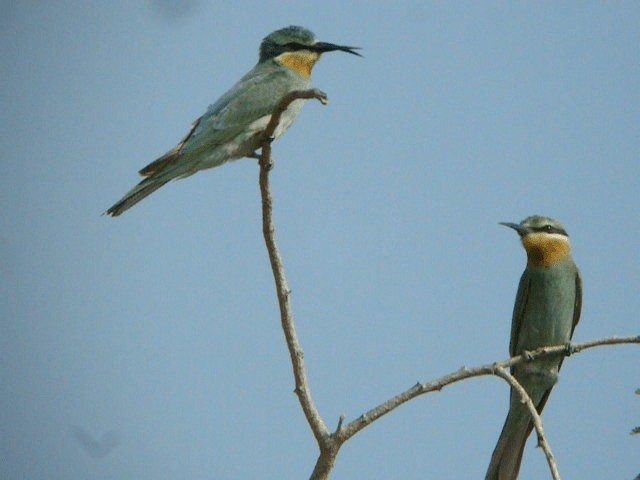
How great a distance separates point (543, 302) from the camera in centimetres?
496

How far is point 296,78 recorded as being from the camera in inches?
206

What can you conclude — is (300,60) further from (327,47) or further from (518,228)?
(518,228)

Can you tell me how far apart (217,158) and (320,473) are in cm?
211

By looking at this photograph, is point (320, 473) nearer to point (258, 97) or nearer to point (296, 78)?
point (258, 97)

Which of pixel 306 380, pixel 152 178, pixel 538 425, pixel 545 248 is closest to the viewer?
pixel 538 425

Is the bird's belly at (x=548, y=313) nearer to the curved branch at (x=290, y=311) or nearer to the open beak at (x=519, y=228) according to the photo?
the open beak at (x=519, y=228)

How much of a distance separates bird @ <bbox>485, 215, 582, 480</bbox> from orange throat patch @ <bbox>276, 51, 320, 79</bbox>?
1.45 m

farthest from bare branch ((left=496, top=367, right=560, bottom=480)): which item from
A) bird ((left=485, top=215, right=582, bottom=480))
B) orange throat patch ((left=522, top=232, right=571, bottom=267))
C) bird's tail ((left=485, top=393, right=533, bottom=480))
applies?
orange throat patch ((left=522, top=232, right=571, bottom=267))

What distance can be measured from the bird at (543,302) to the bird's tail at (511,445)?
0.53 feet

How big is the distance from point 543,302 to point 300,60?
195 cm

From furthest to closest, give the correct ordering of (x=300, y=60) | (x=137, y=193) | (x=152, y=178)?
(x=300, y=60) < (x=152, y=178) < (x=137, y=193)

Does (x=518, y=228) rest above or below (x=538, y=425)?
above

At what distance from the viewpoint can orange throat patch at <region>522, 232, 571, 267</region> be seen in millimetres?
5070

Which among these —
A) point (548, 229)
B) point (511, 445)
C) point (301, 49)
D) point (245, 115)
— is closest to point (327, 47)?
point (301, 49)
